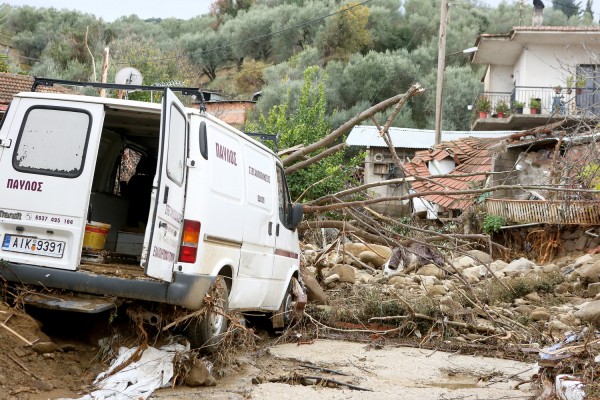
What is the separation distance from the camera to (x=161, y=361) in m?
7.38

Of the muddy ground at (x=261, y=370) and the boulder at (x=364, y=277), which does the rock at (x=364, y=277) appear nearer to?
the boulder at (x=364, y=277)

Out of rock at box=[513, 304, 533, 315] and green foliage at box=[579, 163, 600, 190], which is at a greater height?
green foliage at box=[579, 163, 600, 190]

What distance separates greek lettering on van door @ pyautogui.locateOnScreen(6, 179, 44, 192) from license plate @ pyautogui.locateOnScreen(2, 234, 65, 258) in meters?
0.43

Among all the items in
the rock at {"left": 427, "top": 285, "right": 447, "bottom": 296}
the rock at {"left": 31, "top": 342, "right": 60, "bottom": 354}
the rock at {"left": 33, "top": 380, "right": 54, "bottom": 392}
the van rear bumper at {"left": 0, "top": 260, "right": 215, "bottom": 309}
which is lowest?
the rock at {"left": 33, "top": 380, "right": 54, "bottom": 392}

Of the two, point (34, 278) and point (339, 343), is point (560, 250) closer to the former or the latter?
point (339, 343)

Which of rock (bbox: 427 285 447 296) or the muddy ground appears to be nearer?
the muddy ground

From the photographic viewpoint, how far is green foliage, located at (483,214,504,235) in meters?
25.1

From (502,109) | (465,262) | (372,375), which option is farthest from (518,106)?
(372,375)

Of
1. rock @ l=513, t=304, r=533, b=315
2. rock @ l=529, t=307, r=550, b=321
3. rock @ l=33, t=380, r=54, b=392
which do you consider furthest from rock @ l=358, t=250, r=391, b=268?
rock @ l=33, t=380, r=54, b=392

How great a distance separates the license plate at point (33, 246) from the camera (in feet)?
24.4

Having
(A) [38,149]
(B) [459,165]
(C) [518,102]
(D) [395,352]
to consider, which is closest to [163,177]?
(A) [38,149]

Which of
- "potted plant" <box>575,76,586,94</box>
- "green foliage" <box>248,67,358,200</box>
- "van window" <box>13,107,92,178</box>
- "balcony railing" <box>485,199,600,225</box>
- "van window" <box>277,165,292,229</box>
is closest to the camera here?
"van window" <box>13,107,92,178</box>

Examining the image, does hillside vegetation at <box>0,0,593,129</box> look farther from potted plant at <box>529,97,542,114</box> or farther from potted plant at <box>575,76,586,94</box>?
potted plant at <box>575,76,586,94</box>

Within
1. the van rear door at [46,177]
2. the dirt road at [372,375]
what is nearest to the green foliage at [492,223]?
the dirt road at [372,375]
